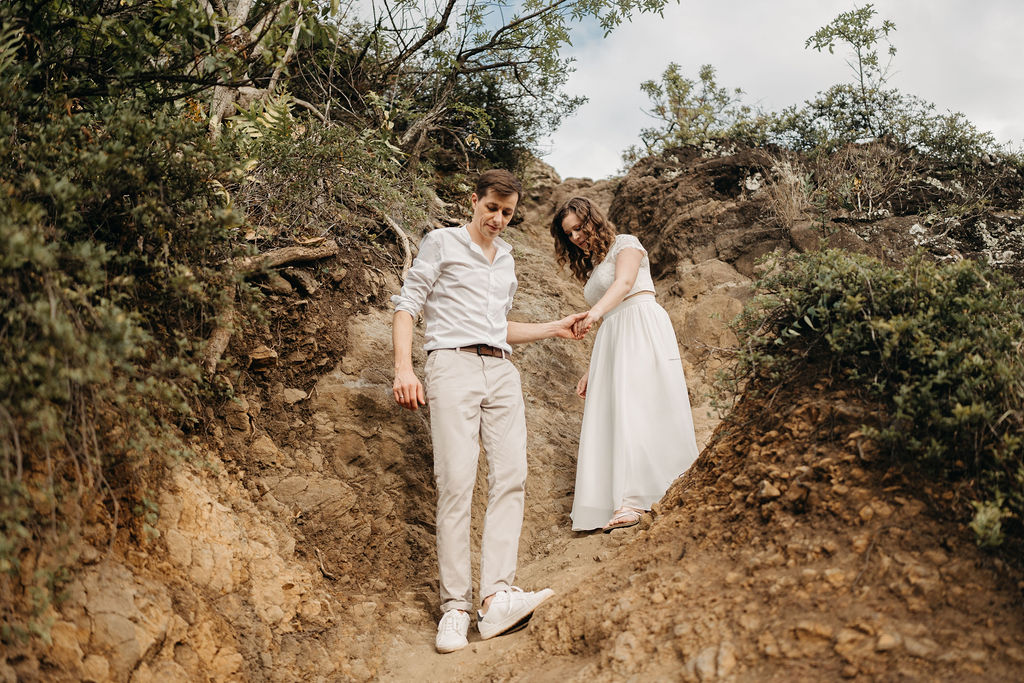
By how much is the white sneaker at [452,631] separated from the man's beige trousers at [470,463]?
43mm

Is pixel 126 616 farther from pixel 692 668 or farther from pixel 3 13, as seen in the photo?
pixel 3 13

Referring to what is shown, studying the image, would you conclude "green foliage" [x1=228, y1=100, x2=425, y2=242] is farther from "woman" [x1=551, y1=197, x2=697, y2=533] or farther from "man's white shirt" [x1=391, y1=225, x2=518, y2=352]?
"woman" [x1=551, y1=197, x2=697, y2=533]

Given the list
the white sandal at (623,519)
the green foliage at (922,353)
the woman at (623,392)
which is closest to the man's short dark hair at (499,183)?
the woman at (623,392)

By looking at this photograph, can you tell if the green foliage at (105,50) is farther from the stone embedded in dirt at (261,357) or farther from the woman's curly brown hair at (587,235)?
the woman's curly brown hair at (587,235)

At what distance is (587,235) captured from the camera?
16.2 ft

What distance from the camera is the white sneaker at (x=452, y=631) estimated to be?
3.46m

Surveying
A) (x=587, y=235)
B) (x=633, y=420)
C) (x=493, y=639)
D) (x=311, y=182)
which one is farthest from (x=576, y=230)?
(x=493, y=639)

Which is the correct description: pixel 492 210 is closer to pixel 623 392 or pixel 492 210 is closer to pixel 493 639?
pixel 623 392

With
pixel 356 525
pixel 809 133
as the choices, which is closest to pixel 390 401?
pixel 356 525

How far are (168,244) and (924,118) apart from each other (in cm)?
898

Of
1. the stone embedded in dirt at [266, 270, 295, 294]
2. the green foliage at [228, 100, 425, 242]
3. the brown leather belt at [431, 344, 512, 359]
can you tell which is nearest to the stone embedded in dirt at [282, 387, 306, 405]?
the stone embedded in dirt at [266, 270, 295, 294]

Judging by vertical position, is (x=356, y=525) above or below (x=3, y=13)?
below

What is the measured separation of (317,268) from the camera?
16.4 feet

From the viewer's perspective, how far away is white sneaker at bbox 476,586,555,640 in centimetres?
345
